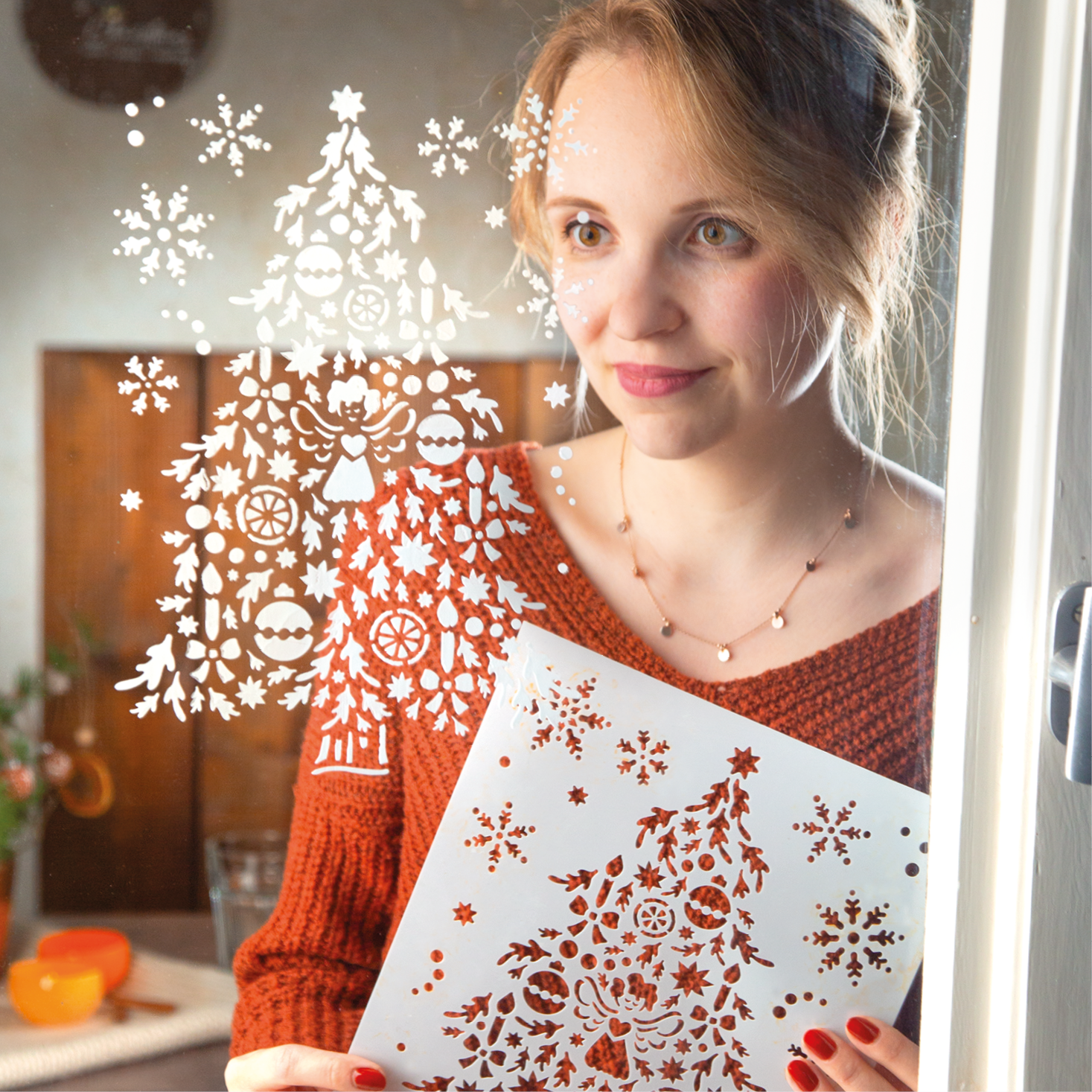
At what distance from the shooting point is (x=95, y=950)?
0.68 meters

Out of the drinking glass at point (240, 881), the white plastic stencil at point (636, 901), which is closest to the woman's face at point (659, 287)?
the white plastic stencil at point (636, 901)

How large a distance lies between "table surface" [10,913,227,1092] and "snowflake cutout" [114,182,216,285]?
19.3 inches

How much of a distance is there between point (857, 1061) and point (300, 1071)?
0.45m

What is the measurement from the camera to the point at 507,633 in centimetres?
69

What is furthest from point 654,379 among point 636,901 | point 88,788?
point 88,788

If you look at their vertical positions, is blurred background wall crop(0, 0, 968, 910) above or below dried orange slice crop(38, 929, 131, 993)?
above

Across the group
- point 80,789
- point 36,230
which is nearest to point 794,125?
point 36,230

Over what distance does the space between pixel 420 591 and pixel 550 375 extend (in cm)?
20

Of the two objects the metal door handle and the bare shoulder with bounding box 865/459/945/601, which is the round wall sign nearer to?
the bare shoulder with bounding box 865/459/945/601

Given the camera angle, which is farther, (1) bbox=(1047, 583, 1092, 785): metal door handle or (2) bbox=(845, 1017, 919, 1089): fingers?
(2) bbox=(845, 1017, 919, 1089): fingers

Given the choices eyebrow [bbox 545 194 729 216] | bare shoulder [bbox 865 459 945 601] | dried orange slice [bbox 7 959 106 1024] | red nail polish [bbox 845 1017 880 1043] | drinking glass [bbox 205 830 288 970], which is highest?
eyebrow [bbox 545 194 729 216]

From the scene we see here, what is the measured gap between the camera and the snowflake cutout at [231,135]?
0.64m

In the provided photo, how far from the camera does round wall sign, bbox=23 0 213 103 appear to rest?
0.63m

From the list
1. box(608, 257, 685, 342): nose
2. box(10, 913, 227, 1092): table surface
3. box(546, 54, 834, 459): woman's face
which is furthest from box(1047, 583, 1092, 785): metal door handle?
box(10, 913, 227, 1092): table surface
